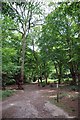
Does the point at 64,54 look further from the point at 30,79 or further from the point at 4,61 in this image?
the point at 30,79

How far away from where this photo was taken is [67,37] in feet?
39.5

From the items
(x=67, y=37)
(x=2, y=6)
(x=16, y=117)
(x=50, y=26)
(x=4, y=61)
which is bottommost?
(x=16, y=117)

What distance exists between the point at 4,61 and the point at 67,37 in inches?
197

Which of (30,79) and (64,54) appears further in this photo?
(30,79)

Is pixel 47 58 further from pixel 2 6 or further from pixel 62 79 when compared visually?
pixel 2 6

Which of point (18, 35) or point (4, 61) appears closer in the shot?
point (4, 61)

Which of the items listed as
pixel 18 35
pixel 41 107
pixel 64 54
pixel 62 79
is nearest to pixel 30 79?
pixel 62 79

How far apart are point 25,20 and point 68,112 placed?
8.18m

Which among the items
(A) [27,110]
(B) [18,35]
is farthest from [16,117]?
(B) [18,35]

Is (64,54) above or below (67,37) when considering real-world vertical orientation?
below

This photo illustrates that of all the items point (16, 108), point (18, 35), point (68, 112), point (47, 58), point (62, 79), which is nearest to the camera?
point (68, 112)

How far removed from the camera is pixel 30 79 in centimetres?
1983

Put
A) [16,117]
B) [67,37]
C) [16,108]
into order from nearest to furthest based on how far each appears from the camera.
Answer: [16,117] < [16,108] < [67,37]

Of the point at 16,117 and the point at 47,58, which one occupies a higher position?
the point at 47,58
